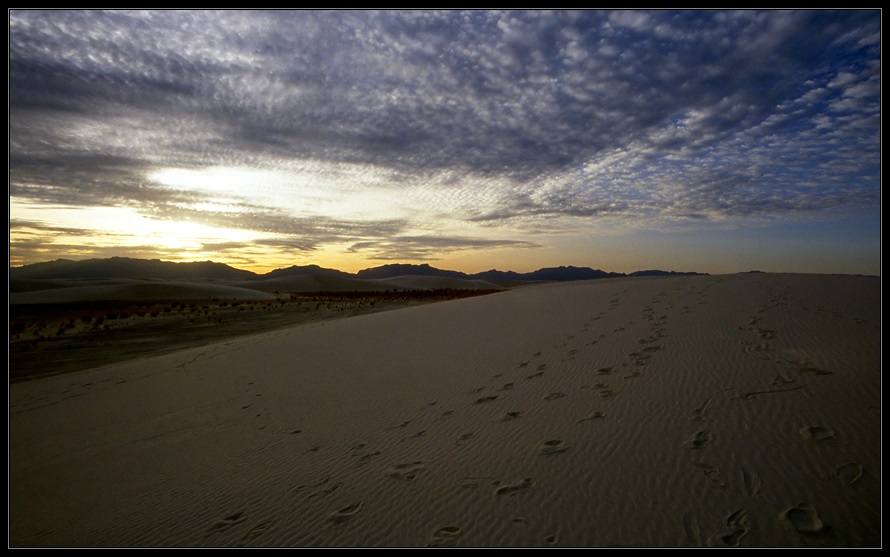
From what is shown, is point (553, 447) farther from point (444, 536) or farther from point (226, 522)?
point (226, 522)

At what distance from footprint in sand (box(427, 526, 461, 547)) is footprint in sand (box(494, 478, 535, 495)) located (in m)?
0.53

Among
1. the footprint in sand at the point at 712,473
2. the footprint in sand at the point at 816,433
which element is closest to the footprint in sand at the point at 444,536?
the footprint in sand at the point at 712,473

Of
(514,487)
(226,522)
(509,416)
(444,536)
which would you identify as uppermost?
(509,416)

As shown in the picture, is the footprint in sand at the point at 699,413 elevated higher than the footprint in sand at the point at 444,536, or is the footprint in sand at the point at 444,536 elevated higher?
the footprint in sand at the point at 699,413

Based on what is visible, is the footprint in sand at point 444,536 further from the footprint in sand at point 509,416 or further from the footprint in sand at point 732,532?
the footprint in sand at point 509,416

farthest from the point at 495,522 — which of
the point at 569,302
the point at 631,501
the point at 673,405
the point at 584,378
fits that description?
the point at 569,302

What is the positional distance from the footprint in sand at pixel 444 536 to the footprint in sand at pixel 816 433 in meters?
3.38

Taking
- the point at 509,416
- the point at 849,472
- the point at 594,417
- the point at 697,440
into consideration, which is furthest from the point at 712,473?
the point at 509,416

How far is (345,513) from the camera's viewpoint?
→ 12.1ft

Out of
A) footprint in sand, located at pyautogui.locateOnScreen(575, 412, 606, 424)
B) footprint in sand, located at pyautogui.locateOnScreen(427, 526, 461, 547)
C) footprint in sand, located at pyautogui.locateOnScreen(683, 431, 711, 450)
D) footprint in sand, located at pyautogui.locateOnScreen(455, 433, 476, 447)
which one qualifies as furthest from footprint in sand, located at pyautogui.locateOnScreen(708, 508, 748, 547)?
footprint in sand, located at pyautogui.locateOnScreen(455, 433, 476, 447)

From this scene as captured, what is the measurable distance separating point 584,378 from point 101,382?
39.1ft

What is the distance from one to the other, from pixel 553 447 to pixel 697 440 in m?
1.38

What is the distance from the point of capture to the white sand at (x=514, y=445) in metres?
3.19

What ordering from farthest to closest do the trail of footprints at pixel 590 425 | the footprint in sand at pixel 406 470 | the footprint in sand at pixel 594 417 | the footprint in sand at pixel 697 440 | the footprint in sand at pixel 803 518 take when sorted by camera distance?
the footprint in sand at pixel 594 417 < the footprint in sand at pixel 406 470 < the footprint in sand at pixel 697 440 < the trail of footprints at pixel 590 425 < the footprint in sand at pixel 803 518
